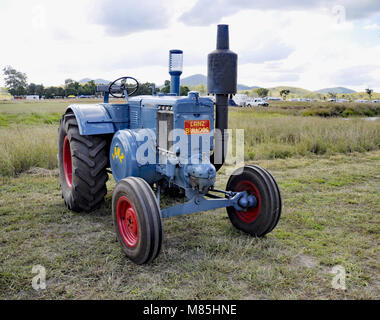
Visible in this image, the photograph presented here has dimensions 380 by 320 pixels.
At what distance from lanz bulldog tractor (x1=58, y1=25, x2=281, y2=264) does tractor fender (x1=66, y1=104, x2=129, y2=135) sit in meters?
0.01

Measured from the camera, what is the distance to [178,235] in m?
4.15

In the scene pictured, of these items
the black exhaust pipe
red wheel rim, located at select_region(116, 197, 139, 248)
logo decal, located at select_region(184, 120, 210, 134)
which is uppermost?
the black exhaust pipe

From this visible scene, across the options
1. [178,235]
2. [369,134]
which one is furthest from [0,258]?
[369,134]

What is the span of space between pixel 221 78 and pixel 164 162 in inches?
44.9

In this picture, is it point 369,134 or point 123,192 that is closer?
point 123,192

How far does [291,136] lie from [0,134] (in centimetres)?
793

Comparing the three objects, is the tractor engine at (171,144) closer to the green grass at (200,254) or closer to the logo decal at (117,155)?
the logo decal at (117,155)

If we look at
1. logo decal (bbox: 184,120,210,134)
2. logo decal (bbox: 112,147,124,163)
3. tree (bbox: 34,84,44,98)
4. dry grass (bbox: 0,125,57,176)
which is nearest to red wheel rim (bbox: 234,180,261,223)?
logo decal (bbox: 184,120,210,134)

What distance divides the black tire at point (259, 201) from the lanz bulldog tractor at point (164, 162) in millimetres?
11

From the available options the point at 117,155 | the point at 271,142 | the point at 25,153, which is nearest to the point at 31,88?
the point at 25,153

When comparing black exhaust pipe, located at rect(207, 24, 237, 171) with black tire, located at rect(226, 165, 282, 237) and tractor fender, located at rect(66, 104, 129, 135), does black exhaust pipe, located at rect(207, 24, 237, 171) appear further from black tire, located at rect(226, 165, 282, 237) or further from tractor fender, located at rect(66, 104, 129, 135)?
tractor fender, located at rect(66, 104, 129, 135)

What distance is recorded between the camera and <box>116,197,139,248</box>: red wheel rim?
344 centimetres
